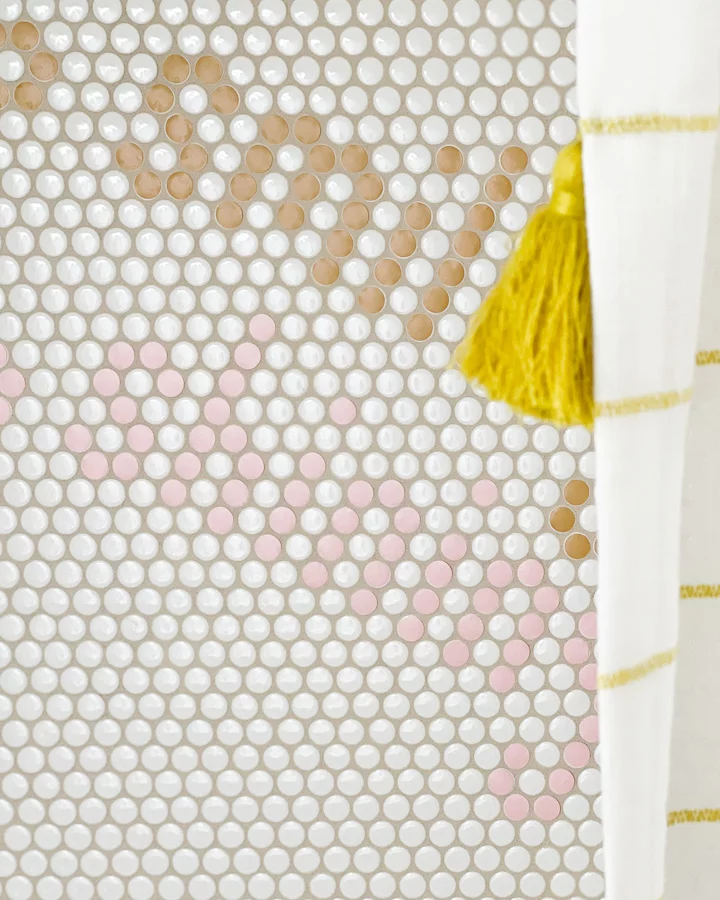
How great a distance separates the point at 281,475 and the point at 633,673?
0.59m

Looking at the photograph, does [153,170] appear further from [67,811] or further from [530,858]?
[530,858]

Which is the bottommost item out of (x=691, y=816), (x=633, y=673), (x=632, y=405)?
(x=691, y=816)

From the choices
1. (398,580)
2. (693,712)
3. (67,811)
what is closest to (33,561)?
(67,811)

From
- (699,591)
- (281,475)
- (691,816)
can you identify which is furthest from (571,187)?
(281,475)

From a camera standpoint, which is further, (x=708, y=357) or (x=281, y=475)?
(x=281, y=475)

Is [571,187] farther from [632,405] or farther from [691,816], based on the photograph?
[691,816]

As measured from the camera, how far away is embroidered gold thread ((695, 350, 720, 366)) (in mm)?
432

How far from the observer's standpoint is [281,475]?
37.7 inches

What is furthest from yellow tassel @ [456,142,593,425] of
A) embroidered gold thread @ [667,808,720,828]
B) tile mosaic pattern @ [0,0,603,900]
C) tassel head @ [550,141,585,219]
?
tile mosaic pattern @ [0,0,603,900]

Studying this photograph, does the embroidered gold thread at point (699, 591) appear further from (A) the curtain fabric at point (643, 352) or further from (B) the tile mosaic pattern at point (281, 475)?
(B) the tile mosaic pattern at point (281, 475)

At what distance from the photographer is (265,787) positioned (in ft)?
3.29

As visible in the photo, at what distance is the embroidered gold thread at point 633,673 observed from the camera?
16.4 inches

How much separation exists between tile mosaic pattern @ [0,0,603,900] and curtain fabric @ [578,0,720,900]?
0.54m

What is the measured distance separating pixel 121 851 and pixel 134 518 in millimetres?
425
